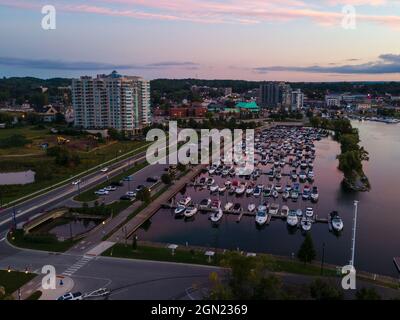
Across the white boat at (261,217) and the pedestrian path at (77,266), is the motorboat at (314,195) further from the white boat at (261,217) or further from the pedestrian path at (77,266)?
the pedestrian path at (77,266)

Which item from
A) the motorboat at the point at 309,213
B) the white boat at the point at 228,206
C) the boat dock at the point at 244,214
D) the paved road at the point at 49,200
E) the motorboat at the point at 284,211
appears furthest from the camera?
the white boat at the point at 228,206

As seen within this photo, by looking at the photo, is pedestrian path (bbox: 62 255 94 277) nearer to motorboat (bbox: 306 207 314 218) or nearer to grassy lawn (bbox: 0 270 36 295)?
grassy lawn (bbox: 0 270 36 295)

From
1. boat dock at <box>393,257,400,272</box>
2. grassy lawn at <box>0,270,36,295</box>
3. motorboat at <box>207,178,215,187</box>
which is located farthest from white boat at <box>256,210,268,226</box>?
grassy lawn at <box>0,270,36,295</box>

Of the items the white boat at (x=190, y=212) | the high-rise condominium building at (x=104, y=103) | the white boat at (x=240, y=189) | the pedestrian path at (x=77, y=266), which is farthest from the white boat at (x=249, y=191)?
the high-rise condominium building at (x=104, y=103)

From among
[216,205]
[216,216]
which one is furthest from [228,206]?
[216,216]

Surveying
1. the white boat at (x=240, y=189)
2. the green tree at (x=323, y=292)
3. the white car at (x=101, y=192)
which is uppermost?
the green tree at (x=323, y=292)

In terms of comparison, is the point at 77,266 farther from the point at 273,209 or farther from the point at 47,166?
the point at 47,166
